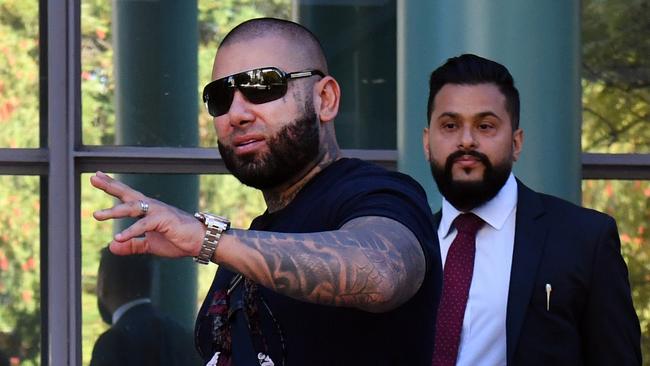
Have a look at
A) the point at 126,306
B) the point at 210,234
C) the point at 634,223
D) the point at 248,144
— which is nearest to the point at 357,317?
the point at 210,234

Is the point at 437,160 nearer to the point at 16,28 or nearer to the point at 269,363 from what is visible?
the point at 269,363

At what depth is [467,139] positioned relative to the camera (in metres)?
3.84

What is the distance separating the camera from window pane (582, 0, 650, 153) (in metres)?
5.38

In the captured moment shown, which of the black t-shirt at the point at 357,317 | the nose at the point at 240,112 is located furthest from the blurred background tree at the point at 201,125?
the black t-shirt at the point at 357,317

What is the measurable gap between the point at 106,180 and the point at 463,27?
2781 millimetres

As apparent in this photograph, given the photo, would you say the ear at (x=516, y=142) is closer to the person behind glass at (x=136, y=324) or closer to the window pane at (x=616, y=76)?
the window pane at (x=616, y=76)

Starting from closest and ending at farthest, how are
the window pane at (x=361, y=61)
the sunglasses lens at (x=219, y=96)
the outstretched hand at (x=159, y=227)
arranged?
1. the outstretched hand at (x=159, y=227)
2. the sunglasses lens at (x=219, y=96)
3. the window pane at (x=361, y=61)

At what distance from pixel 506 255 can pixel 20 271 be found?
2.18 m

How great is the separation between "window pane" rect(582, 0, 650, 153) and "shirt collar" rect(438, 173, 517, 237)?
5.18ft

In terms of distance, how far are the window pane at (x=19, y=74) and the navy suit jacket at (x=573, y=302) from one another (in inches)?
88.3

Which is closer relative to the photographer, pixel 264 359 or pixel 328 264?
pixel 328 264

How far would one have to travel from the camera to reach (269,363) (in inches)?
90.2

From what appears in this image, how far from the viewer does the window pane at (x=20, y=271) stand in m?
4.95

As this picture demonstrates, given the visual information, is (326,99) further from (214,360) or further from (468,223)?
(468,223)
